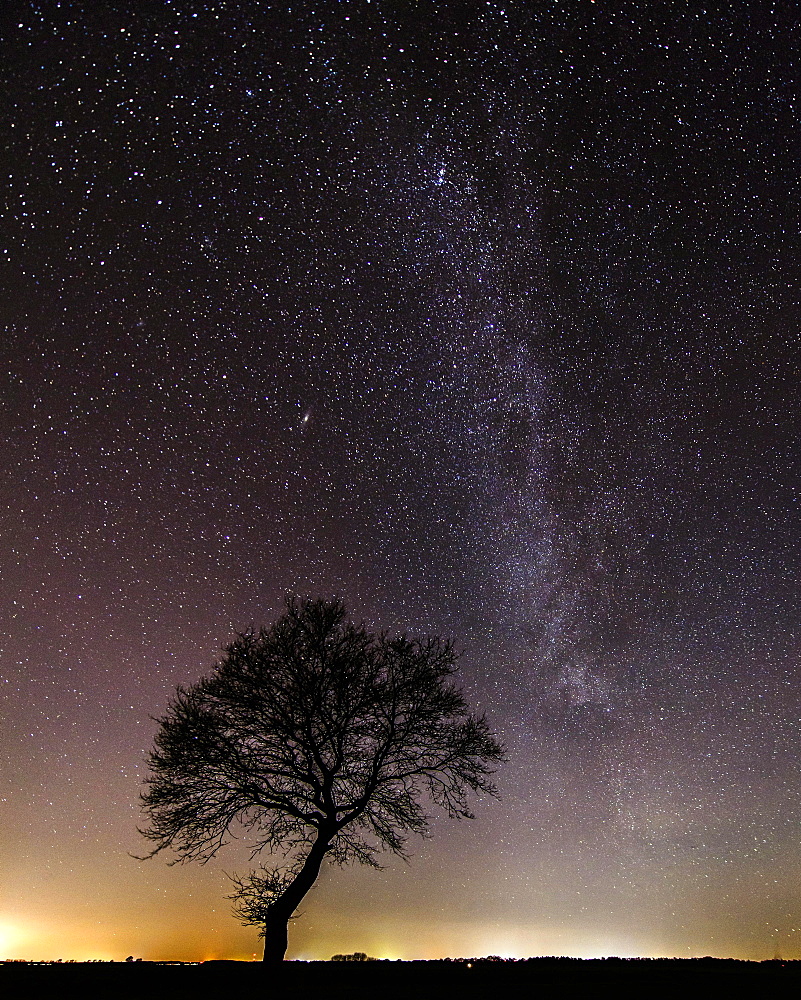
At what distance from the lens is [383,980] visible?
1105 cm

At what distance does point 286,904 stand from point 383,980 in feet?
11.0

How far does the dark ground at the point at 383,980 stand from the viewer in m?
9.19

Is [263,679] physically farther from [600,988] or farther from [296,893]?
[600,988]

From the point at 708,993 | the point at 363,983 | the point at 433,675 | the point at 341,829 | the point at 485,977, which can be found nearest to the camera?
the point at 708,993

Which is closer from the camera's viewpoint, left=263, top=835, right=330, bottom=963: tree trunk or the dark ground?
the dark ground

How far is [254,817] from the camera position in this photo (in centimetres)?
1462

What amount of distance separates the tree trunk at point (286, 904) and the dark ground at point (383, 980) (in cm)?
70

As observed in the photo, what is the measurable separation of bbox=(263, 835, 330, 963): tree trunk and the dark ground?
0.70 meters

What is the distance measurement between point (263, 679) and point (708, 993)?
365 inches

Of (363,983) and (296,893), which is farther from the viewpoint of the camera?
(296,893)

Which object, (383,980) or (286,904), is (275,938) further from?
(383,980)

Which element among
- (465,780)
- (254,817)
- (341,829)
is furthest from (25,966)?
(465,780)

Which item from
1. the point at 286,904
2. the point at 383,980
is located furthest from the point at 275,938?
the point at 383,980

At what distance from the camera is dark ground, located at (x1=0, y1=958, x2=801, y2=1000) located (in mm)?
9188
